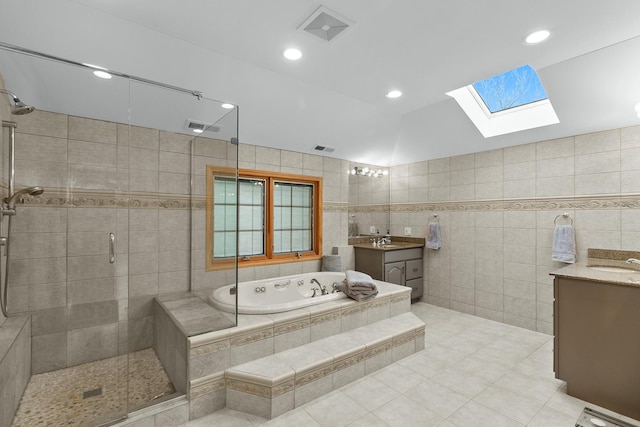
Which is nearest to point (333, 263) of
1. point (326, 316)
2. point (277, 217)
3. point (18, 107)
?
point (277, 217)

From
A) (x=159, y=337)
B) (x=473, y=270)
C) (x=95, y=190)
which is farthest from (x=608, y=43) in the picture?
(x=159, y=337)

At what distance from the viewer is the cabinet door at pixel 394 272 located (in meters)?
4.25

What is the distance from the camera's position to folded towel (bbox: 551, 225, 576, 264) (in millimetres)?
3250

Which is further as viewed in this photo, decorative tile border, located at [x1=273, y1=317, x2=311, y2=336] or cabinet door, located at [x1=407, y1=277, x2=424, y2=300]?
cabinet door, located at [x1=407, y1=277, x2=424, y2=300]

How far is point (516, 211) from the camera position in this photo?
3.77 meters

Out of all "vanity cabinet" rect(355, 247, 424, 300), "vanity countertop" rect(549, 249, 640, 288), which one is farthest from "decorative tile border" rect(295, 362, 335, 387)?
"vanity cabinet" rect(355, 247, 424, 300)

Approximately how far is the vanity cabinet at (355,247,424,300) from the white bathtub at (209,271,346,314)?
60 cm

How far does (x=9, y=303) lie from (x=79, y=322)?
452mm

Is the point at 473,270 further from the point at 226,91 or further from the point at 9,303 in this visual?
the point at 9,303

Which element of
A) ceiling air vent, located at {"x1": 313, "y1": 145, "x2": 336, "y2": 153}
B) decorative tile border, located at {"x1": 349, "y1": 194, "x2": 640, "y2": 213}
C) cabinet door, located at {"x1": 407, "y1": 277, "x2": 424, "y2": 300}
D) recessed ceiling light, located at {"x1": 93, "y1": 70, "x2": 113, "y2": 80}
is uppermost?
recessed ceiling light, located at {"x1": 93, "y1": 70, "x2": 113, "y2": 80}

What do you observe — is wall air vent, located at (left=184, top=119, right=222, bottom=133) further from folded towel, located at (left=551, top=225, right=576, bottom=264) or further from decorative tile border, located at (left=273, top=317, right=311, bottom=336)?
folded towel, located at (left=551, top=225, right=576, bottom=264)

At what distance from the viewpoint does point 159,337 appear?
268cm

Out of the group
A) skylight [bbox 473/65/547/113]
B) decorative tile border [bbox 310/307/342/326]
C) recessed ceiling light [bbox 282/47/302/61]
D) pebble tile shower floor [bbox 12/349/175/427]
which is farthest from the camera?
skylight [bbox 473/65/547/113]

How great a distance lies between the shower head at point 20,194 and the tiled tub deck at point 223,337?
1296 millimetres
